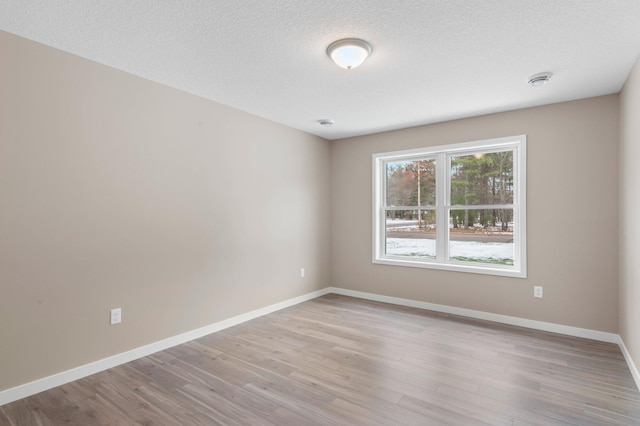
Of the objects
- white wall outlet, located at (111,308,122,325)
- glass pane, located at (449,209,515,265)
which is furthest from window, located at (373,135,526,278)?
white wall outlet, located at (111,308,122,325)

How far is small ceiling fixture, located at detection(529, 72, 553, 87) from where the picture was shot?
2920 mm

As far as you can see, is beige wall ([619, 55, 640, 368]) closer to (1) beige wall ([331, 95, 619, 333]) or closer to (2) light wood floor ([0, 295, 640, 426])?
(1) beige wall ([331, 95, 619, 333])

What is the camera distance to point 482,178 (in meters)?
4.27

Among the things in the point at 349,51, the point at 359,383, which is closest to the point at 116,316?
the point at 359,383

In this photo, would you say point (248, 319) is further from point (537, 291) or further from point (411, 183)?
point (537, 291)

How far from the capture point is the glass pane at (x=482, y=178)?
13.5ft

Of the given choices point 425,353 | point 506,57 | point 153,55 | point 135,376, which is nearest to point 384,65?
point 506,57

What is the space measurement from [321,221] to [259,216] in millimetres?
1323

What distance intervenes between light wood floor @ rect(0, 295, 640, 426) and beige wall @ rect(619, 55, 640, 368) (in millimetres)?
330

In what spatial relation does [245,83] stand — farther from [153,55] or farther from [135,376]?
[135,376]

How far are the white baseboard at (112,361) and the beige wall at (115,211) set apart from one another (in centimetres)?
5

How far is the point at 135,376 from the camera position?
266 cm

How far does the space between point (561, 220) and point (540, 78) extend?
1.57m

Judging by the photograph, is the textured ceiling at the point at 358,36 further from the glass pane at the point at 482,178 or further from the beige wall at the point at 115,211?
the glass pane at the point at 482,178
